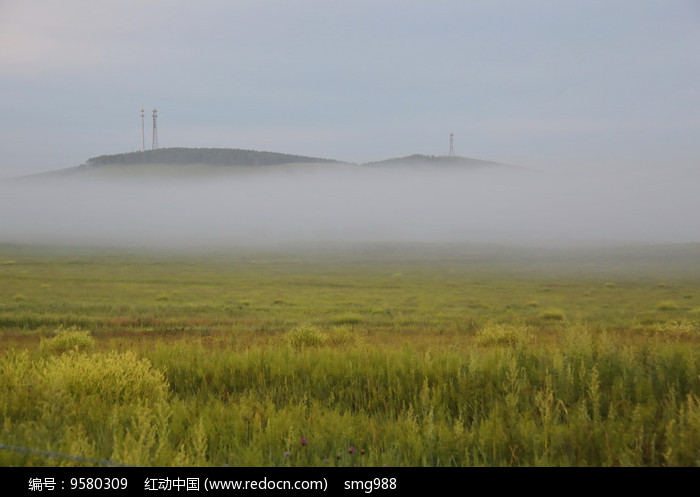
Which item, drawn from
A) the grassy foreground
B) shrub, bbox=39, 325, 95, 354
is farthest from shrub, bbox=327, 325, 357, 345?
shrub, bbox=39, 325, 95, 354

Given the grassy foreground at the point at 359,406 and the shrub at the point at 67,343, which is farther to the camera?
the shrub at the point at 67,343

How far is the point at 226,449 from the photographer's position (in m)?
5.37

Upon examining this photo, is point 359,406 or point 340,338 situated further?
point 340,338

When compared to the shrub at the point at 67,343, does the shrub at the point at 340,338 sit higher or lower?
lower

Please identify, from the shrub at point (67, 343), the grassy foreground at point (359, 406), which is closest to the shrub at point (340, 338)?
the grassy foreground at point (359, 406)

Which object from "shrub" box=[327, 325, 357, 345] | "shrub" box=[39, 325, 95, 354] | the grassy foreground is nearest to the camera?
the grassy foreground

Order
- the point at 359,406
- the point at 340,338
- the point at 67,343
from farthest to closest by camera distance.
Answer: the point at 340,338
the point at 67,343
the point at 359,406

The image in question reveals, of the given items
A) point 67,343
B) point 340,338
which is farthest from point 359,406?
point 67,343

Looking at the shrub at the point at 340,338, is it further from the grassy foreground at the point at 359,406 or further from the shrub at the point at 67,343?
the shrub at the point at 67,343

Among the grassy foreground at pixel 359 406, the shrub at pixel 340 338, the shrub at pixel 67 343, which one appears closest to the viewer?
the grassy foreground at pixel 359 406

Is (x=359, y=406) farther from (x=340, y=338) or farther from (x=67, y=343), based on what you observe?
(x=67, y=343)

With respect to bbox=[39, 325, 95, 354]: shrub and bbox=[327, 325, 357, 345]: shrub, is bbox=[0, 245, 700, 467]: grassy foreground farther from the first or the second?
bbox=[327, 325, 357, 345]: shrub
